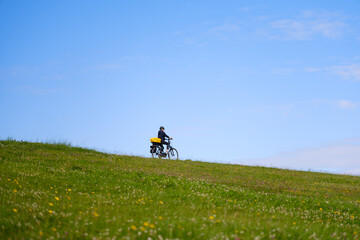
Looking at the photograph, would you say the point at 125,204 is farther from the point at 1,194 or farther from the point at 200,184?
the point at 200,184

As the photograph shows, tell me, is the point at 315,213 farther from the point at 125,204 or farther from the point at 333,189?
the point at 333,189

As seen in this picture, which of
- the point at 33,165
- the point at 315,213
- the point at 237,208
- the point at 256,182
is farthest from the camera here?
the point at 256,182

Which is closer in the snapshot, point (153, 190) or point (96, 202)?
point (96, 202)

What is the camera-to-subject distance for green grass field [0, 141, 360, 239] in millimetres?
7848

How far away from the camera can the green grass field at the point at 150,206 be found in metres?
7.85

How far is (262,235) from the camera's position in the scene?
772 centimetres

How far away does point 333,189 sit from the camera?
73.7 feet

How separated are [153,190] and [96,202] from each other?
353cm

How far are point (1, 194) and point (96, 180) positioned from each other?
15.6 feet

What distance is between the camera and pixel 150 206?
10961mm

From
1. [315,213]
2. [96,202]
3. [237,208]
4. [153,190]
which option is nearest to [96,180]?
[153,190]

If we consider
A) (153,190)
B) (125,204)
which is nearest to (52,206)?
(125,204)

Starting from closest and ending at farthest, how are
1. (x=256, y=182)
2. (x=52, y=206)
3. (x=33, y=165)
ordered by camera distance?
(x=52, y=206) → (x=33, y=165) → (x=256, y=182)

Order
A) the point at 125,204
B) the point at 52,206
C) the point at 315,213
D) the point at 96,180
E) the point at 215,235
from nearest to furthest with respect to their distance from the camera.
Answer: the point at 215,235 < the point at 52,206 < the point at 125,204 < the point at 315,213 < the point at 96,180
